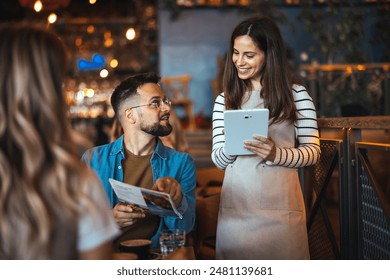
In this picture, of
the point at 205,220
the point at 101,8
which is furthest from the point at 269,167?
the point at 101,8

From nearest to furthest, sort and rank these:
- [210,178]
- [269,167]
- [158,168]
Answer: [269,167], [158,168], [210,178]

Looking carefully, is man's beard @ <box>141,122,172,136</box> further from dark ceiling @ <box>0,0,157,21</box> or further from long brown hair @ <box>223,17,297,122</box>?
dark ceiling @ <box>0,0,157,21</box>

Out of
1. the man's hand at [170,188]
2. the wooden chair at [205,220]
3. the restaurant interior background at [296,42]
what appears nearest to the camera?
the man's hand at [170,188]

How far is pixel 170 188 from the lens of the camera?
88.6 inches

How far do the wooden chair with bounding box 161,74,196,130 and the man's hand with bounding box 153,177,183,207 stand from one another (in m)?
7.02

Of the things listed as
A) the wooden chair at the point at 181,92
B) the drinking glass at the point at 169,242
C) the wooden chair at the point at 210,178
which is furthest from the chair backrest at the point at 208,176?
the wooden chair at the point at 181,92

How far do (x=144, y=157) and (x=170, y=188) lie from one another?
48 cm

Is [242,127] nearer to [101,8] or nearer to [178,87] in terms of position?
[178,87]

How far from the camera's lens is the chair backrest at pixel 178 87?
9.27 meters

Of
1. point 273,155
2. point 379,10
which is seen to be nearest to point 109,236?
point 273,155

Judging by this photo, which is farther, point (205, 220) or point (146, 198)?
point (205, 220)

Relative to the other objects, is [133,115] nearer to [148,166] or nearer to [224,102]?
[148,166]

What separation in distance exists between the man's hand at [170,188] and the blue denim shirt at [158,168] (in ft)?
1.03

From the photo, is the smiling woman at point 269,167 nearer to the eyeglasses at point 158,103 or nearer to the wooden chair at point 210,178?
the eyeglasses at point 158,103
